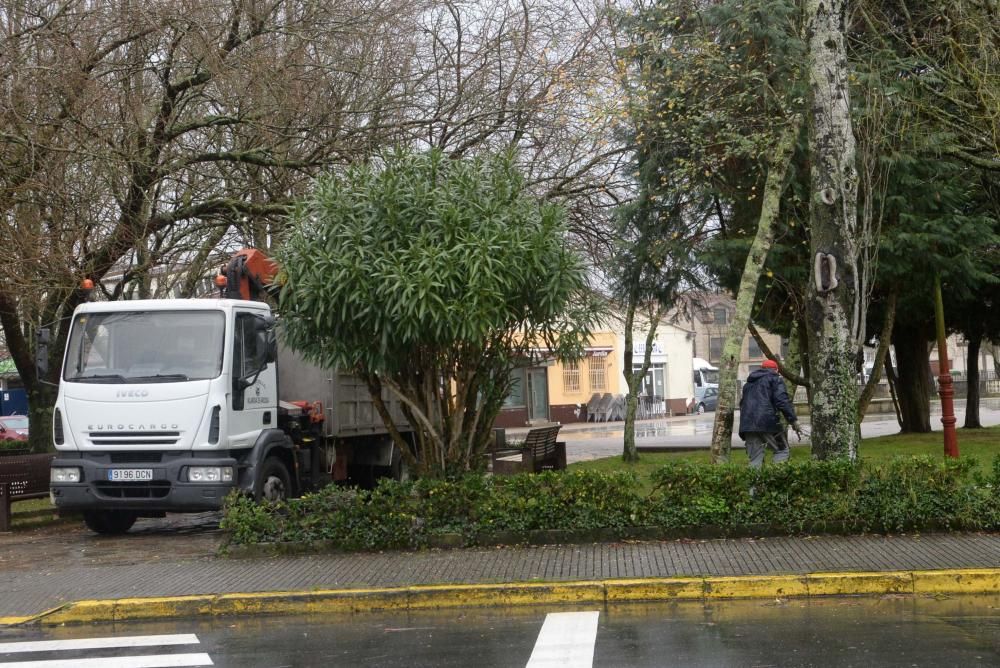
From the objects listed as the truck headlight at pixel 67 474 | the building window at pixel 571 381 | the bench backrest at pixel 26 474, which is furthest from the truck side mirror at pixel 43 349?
the building window at pixel 571 381

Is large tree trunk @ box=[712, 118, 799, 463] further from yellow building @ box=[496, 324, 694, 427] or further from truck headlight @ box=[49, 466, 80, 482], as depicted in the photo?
yellow building @ box=[496, 324, 694, 427]

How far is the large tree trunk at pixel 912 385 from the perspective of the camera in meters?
26.6

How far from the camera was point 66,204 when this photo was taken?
13930 mm

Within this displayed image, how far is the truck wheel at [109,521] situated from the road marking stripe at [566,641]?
7.31m

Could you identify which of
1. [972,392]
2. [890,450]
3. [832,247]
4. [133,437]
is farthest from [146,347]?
[972,392]

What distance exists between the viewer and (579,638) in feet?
24.2

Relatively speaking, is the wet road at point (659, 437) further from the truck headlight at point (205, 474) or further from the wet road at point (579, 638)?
the wet road at point (579, 638)

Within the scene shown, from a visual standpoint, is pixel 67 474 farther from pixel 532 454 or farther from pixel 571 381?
pixel 571 381

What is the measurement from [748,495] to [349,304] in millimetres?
4282

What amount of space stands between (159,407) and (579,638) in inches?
254

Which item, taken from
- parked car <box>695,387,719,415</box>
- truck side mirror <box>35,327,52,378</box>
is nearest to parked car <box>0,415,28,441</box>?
truck side mirror <box>35,327,52,378</box>

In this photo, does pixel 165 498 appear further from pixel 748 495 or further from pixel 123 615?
pixel 748 495

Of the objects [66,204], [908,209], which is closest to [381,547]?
[66,204]

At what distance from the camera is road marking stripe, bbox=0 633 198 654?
7.75 meters
